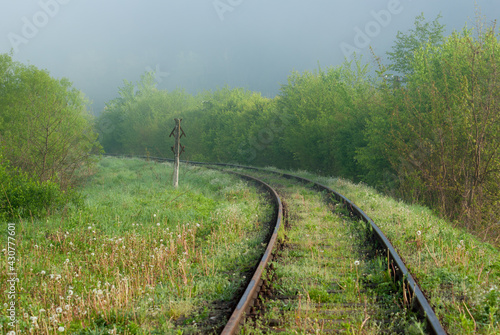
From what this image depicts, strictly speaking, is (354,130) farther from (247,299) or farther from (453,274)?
(247,299)

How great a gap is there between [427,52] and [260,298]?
55.0 ft

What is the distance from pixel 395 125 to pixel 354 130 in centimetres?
520

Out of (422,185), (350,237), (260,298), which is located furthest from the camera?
(422,185)

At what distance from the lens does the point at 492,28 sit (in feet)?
37.0

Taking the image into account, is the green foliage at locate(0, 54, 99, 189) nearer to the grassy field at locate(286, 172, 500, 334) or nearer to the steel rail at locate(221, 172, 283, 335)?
the steel rail at locate(221, 172, 283, 335)

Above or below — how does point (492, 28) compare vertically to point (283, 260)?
above

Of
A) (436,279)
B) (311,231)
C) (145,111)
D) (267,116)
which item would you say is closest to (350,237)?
(311,231)

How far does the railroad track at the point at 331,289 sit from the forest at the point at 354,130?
5.40m

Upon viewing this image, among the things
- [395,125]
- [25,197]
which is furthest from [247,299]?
[395,125]

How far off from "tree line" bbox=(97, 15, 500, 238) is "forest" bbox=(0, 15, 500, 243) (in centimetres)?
6

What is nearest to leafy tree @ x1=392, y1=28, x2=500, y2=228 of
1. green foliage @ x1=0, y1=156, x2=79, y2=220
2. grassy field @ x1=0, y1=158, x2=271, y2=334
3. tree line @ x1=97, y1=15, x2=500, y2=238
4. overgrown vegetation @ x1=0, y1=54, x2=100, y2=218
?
tree line @ x1=97, y1=15, x2=500, y2=238

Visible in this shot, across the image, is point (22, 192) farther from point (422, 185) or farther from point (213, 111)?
point (213, 111)

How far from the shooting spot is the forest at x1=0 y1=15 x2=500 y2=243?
11016 millimetres

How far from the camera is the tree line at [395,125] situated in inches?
440
